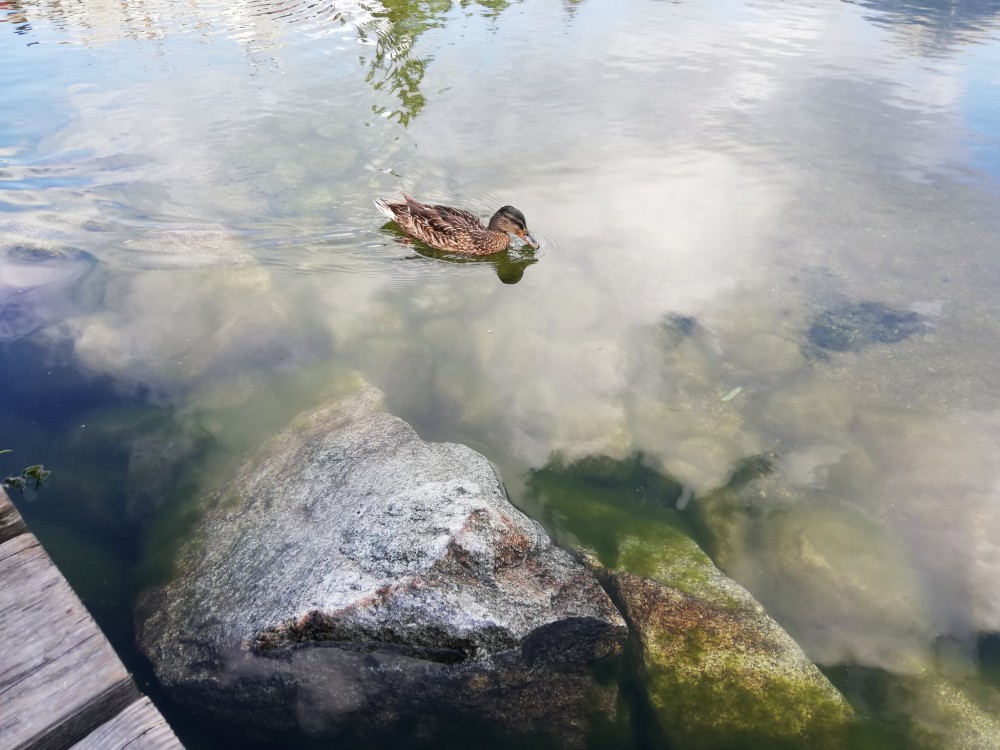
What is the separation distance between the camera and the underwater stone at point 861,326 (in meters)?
5.70

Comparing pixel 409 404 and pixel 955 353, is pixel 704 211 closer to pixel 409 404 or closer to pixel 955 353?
pixel 955 353

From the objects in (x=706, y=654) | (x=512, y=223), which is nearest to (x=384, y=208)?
(x=512, y=223)

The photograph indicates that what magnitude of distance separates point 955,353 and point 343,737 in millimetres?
5521

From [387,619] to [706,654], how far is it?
1691 millimetres

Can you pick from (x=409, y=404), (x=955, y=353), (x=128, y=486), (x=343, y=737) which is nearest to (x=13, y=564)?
(x=343, y=737)

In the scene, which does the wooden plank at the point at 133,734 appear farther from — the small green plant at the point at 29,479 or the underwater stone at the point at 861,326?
the underwater stone at the point at 861,326

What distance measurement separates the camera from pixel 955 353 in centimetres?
560

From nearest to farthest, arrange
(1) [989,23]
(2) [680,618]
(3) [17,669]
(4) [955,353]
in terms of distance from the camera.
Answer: (3) [17,669] → (2) [680,618] → (4) [955,353] → (1) [989,23]

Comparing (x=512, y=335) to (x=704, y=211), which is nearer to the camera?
(x=512, y=335)

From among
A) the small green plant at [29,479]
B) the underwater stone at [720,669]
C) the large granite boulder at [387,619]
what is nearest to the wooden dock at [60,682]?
the large granite boulder at [387,619]

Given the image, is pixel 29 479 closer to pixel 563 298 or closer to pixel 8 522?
pixel 8 522

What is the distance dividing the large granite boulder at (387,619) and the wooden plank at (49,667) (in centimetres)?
98

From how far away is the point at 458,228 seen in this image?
6863mm

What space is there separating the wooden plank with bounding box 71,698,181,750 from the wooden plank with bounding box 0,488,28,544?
959 millimetres
